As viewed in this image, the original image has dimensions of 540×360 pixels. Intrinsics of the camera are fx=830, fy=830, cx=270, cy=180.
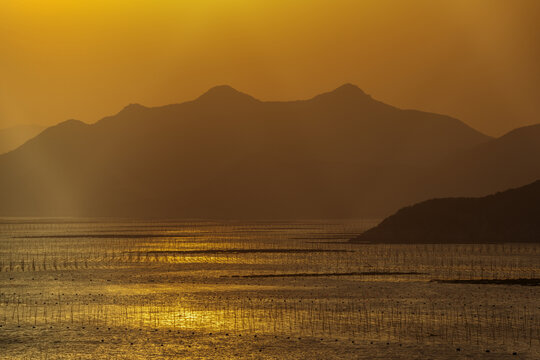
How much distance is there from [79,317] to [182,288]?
2691cm

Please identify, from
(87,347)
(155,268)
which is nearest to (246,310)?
(87,347)

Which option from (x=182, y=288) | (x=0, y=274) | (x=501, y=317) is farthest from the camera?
(x=0, y=274)

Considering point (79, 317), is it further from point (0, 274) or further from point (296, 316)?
point (0, 274)

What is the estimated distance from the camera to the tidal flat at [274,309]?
57469 mm

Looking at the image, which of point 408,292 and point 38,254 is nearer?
point 408,292

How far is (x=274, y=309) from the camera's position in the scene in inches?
3066

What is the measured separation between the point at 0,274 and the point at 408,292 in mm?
64272

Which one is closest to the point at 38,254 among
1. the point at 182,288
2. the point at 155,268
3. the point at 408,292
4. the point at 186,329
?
the point at 155,268

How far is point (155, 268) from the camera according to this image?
442 feet

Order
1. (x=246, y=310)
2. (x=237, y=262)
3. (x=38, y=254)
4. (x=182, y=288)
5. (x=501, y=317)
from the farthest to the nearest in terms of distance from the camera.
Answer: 1. (x=38, y=254)
2. (x=237, y=262)
3. (x=182, y=288)
4. (x=246, y=310)
5. (x=501, y=317)

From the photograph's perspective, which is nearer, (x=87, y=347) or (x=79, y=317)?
(x=87, y=347)

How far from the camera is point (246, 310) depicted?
77188 millimetres

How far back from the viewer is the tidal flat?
57.5 meters

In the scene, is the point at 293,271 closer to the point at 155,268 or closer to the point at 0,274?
the point at 155,268
